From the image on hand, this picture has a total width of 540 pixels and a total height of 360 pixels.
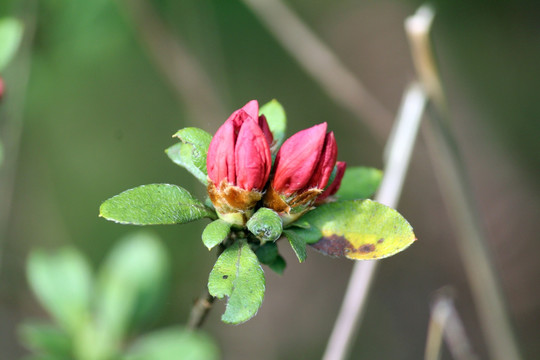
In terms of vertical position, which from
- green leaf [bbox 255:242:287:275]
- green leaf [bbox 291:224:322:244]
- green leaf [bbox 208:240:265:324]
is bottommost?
green leaf [bbox 208:240:265:324]

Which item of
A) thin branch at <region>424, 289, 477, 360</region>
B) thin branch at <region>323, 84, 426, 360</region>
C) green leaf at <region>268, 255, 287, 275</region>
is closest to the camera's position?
green leaf at <region>268, 255, 287, 275</region>

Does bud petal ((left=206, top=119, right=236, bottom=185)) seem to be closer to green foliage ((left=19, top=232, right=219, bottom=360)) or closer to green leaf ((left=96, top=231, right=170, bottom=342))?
green foliage ((left=19, top=232, right=219, bottom=360))

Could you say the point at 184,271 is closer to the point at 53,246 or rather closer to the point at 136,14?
the point at 53,246

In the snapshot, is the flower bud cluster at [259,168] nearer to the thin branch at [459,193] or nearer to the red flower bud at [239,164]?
the red flower bud at [239,164]

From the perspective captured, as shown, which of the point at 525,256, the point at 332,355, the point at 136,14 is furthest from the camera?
the point at 525,256

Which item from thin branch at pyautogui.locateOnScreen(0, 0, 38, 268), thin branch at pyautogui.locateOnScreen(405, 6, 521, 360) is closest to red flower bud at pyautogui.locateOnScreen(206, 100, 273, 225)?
thin branch at pyautogui.locateOnScreen(405, 6, 521, 360)

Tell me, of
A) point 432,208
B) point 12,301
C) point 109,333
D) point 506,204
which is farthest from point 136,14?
point 506,204

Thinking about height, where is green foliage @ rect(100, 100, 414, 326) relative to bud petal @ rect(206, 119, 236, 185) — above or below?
below
